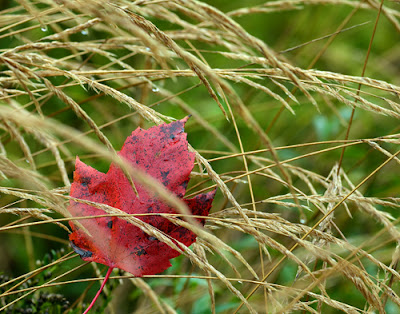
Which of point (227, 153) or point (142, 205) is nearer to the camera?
point (142, 205)

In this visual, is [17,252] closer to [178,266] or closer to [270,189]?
[178,266]

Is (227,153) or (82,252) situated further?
(227,153)

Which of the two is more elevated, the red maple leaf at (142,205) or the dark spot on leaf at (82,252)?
the red maple leaf at (142,205)

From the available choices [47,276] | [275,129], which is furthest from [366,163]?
[47,276]

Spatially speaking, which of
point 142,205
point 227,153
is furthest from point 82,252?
point 227,153

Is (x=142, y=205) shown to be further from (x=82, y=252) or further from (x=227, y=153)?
(x=227, y=153)
